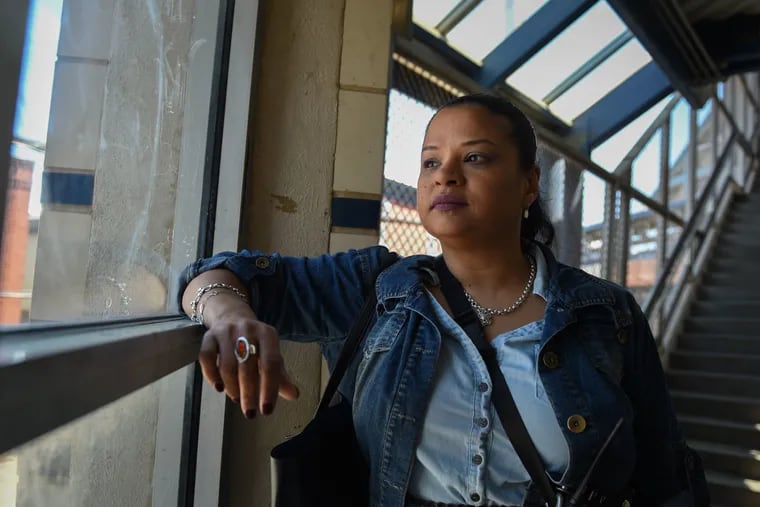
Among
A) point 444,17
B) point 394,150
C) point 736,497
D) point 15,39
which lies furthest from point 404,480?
point 736,497

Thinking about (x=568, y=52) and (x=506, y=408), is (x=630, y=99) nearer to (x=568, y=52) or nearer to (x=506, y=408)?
(x=568, y=52)

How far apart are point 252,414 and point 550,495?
605 mm

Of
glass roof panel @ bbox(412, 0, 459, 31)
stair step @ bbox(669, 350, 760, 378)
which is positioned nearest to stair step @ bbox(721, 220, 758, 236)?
stair step @ bbox(669, 350, 760, 378)

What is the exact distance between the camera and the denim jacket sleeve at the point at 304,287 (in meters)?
1.19

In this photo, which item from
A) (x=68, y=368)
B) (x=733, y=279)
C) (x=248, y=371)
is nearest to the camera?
(x=68, y=368)

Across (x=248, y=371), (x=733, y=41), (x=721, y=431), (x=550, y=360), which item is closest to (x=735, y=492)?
(x=721, y=431)

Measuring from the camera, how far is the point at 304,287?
4.13 ft

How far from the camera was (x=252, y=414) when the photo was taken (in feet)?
2.69

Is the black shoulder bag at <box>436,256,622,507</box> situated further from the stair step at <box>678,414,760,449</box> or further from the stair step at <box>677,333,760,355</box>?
the stair step at <box>677,333,760,355</box>

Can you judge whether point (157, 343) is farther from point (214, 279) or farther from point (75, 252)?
point (75, 252)

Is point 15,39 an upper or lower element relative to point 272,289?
upper

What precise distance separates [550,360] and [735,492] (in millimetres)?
3436

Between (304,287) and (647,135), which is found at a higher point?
(647,135)

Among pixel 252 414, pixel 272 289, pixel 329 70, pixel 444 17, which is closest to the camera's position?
pixel 252 414
